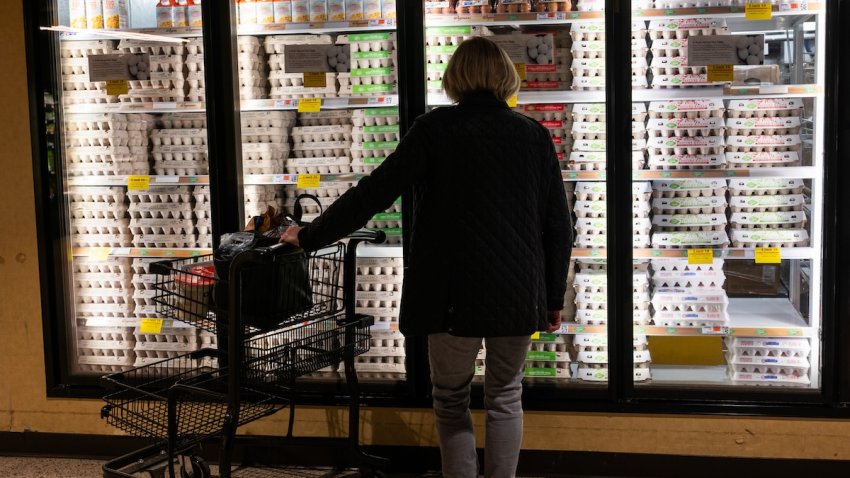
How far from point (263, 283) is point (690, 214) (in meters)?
1.98

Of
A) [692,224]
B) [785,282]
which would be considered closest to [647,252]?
[692,224]

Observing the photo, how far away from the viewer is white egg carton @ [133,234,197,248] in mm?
4266

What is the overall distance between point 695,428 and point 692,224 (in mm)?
877

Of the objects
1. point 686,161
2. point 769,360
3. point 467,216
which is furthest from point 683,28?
point 467,216

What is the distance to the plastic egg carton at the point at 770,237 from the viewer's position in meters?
3.93

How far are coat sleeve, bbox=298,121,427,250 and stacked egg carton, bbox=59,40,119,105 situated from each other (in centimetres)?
181

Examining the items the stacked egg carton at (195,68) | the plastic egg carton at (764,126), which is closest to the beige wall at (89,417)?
the stacked egg carton at (195,68)

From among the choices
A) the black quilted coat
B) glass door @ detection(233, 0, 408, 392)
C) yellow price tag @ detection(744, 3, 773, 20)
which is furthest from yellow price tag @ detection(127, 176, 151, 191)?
yellow price tag @ detection(744, 3, 773, 20)

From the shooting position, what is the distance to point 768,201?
13.1 feet

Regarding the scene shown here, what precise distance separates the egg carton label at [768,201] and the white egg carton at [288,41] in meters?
1.95

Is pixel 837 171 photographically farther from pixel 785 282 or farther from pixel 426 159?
pixel 426 159

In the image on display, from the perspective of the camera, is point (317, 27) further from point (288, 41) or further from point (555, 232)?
point (555, 232)

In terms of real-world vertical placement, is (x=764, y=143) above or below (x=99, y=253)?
above

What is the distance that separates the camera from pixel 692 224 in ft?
13.2
